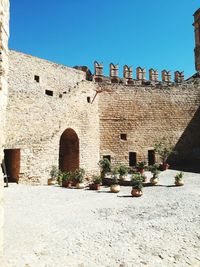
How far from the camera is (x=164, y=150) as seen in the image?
1933cm

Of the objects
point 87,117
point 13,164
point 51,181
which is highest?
point 87,117

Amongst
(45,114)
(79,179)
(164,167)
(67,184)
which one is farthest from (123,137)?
(67,184)

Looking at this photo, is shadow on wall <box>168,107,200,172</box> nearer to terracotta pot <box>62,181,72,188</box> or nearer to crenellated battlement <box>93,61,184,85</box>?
crenellated battlement <box>93,61,184,85</box>

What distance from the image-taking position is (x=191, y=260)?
17.6 feet

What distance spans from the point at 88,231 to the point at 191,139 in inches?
649

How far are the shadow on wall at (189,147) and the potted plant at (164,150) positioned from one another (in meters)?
0.59

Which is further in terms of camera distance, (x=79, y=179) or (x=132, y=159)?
(x=132, y=159)

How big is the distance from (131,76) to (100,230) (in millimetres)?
17455

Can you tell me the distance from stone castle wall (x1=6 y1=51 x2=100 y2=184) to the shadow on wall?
6.84 m

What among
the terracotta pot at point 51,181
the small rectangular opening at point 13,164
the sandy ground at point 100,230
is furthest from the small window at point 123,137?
the small rectangular opening at point 13,164

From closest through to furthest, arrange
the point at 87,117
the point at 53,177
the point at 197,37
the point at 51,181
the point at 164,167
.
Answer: the point at 51,181 → the point at 53,177 → the point at 87,117 → the point at 164,167 → the point at 197,37

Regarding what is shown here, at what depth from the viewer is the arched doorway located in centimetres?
1720

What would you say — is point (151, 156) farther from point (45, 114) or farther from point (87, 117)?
point (45, 114)

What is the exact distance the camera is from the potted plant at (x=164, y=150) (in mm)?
18781
